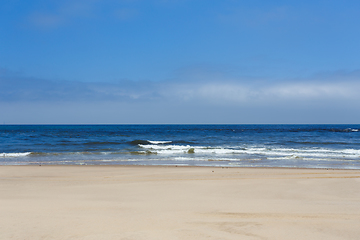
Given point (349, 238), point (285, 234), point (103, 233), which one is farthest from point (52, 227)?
point (349, 238)

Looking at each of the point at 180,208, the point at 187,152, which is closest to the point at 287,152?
the point at 187,152

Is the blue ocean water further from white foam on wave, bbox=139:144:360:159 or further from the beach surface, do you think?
the beach surface

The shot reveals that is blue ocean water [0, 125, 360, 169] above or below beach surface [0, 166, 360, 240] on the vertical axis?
below

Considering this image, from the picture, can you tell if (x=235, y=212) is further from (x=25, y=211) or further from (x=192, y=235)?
(x=25, y=211)

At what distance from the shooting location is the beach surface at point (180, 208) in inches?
178

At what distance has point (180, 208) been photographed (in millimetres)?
5938

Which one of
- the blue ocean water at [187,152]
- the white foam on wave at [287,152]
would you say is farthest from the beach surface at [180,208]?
the white foam on wave at [287,152]

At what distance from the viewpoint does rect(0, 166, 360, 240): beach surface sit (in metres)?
4.53

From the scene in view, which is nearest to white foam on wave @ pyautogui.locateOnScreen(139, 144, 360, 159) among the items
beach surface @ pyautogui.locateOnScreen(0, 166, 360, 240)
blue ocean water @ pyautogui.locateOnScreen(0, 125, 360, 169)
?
blue ocean water @ pyautogui.locateOnScreen(0, 125, 360, 169)

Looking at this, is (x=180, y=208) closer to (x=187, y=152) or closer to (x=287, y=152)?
(x=187, y=152)

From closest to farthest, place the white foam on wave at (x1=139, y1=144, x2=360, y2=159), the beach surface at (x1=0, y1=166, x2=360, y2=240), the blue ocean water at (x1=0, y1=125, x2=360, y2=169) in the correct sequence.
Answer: the beach surface at (x1=0, y1=166, x2=360, y2=240) → the blue ocean water at (x1=0, y1=125, x2=360, y2=169) → the white foam on wave at (x1=139, y1=144, x2=360, y2=159)

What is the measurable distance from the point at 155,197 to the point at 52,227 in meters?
2.75

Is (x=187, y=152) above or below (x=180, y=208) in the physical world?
below

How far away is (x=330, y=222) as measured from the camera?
5.07m
